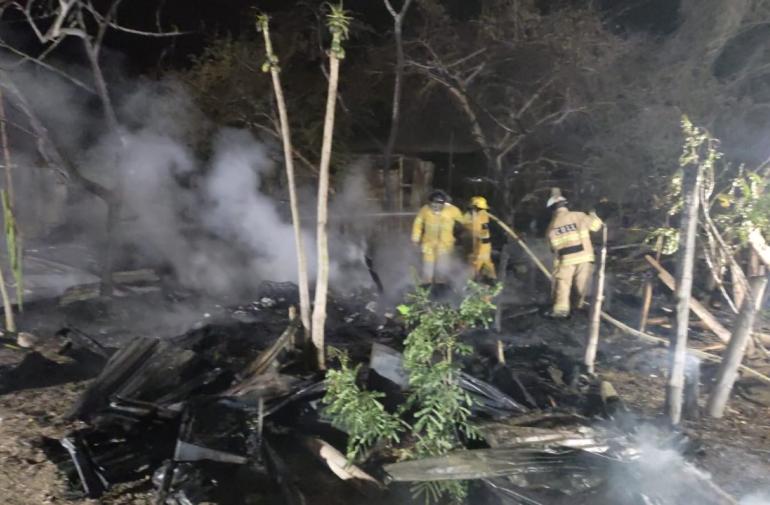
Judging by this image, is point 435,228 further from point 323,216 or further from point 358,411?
point 358,411

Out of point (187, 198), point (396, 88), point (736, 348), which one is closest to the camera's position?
point (736, 348)

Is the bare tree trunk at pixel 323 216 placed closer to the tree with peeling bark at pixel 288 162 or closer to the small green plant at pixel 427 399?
the tree with peeling bark at pixel 288 162

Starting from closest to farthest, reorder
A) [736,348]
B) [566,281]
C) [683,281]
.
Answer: [683,281] → [736,348] → [566,281]

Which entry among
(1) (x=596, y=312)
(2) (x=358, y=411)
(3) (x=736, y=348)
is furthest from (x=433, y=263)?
(2) (x=358, y=411)

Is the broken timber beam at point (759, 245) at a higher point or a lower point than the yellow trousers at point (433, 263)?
higher

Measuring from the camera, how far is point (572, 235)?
842cm

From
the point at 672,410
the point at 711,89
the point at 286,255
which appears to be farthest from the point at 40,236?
the point at 711,89

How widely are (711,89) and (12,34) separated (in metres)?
12.8

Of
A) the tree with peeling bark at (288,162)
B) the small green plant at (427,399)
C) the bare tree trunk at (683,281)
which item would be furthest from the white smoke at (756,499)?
the tree with peeling bark at (288,162)

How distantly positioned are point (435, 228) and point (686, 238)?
5.01 metres

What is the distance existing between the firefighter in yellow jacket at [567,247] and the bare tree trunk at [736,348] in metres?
3.21

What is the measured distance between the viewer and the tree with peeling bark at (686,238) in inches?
177

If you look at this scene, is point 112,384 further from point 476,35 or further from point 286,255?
point 476,35

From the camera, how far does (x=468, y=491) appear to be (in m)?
4.19
